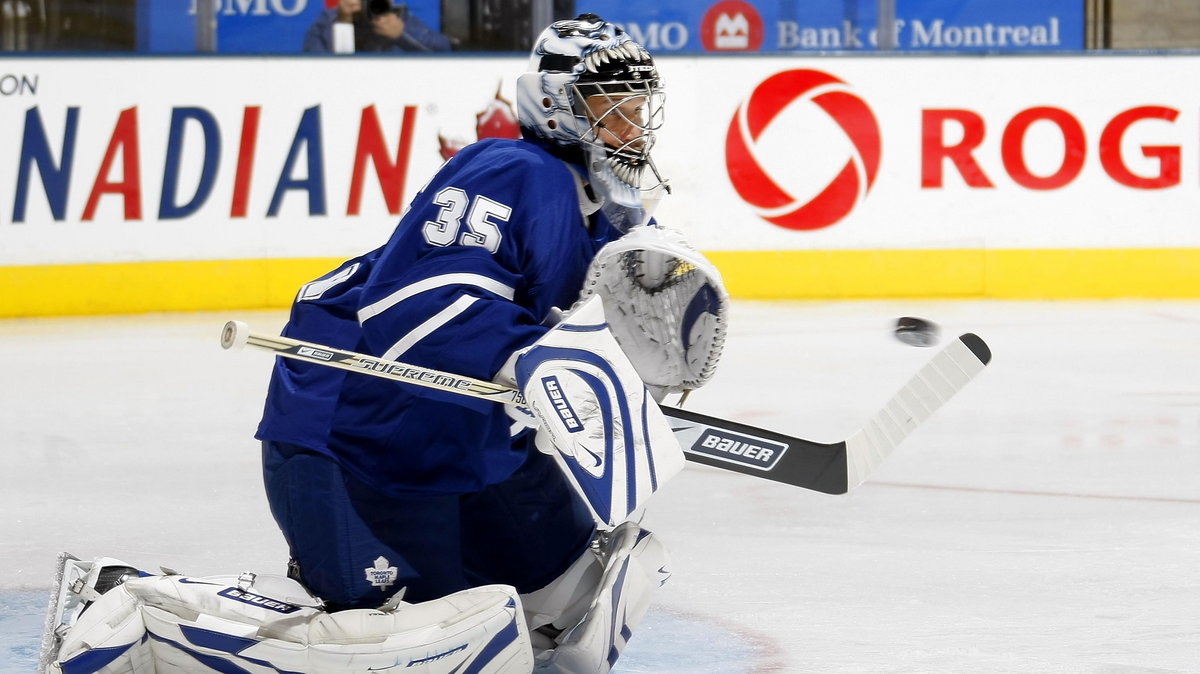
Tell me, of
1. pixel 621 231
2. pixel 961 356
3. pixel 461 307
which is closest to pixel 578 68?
pixel 621 231

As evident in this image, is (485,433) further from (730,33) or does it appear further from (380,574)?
(730,33)

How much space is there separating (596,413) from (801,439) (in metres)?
0.29

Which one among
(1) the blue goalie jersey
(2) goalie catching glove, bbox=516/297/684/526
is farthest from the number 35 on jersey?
(2) goalie catching glove, bbox=516/297/684/526

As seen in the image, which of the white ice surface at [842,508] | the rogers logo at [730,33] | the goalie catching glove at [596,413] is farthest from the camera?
the rogers logo at [730,33]

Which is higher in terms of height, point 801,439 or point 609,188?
point 609,188

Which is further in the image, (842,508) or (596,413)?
(842,508)

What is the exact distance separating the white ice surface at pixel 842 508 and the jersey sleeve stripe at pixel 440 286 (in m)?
0.53

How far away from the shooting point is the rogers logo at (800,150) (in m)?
5.76

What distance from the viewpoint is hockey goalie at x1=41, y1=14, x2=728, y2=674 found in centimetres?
151

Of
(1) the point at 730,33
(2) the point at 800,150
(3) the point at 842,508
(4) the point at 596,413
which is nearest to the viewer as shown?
(4) the point at 596,413

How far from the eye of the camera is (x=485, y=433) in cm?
168

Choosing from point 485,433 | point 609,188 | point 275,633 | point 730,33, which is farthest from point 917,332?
point 730,33

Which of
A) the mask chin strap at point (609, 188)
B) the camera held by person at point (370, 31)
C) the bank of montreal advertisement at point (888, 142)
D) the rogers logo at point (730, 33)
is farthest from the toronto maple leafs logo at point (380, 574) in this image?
the rogers logo at point (730, 33)

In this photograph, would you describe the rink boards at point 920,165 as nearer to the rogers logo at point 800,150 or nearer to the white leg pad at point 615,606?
the rogers logo at point 800,150
